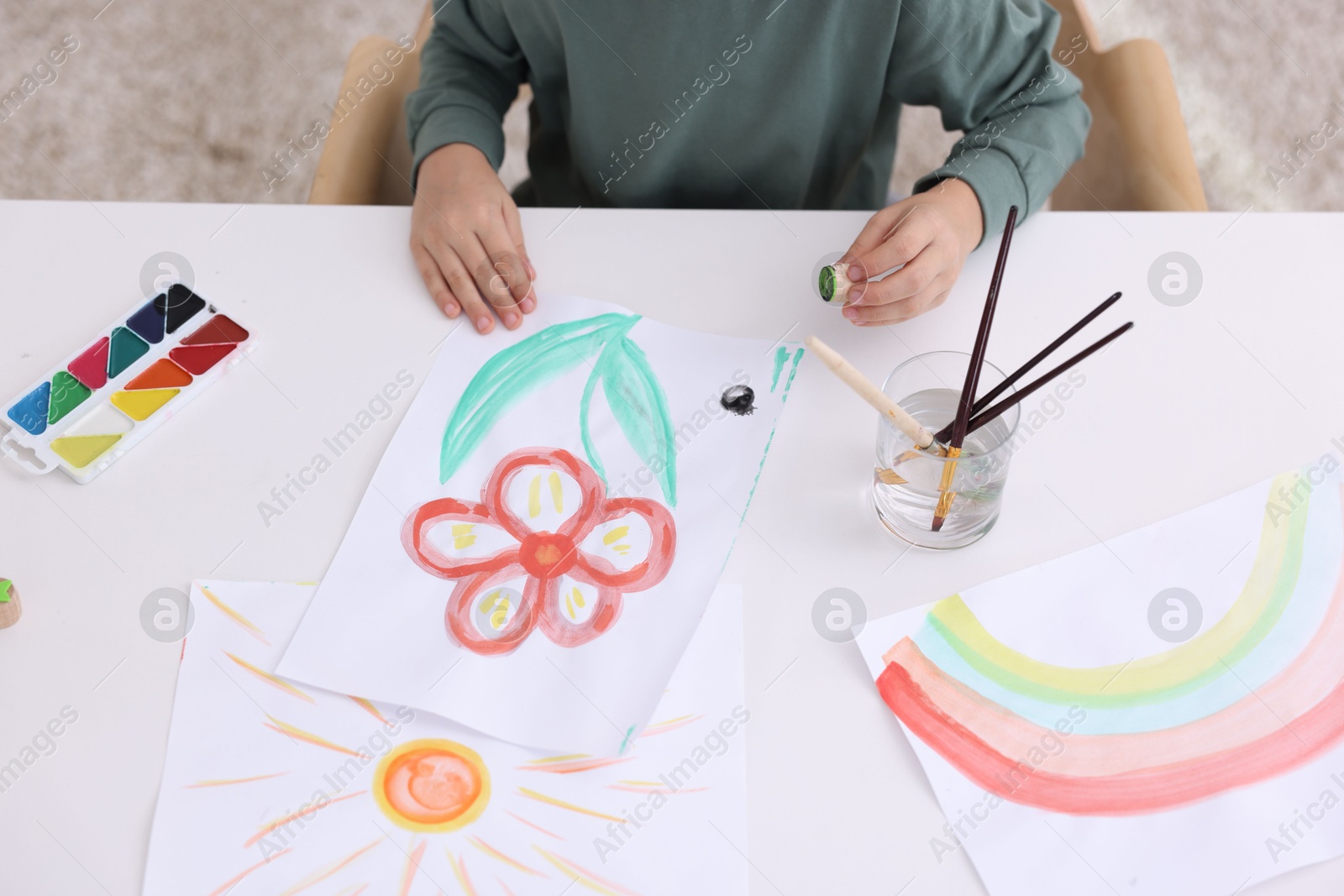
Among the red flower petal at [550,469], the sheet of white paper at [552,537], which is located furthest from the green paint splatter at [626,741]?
the red flower petal at [550,469]

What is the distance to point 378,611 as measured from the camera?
0.61m

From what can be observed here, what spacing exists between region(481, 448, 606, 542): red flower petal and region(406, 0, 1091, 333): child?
4.5 inches

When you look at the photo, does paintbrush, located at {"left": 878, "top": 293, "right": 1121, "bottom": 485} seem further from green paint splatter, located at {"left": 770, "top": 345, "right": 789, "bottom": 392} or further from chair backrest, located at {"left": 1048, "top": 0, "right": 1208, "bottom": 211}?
chair backrest, located at {"left": 1048, "top": 0, "right": 1208, "bottom": 211}

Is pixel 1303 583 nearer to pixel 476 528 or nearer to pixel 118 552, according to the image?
pixel 476 528

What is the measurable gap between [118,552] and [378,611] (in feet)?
0.58

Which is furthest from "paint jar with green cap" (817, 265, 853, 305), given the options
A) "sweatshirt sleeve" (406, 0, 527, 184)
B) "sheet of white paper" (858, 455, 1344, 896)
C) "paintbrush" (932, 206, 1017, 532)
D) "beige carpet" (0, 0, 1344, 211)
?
"beige carpet" (0, 0, 1344, 211)

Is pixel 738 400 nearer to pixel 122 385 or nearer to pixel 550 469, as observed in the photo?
pixel 550 469

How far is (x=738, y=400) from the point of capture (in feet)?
2.25

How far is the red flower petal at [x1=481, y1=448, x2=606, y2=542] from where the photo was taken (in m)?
0.64

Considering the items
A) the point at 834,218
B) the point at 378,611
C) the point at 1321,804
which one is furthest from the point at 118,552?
the point at 1321,804

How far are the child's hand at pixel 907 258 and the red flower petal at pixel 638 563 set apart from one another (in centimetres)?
20

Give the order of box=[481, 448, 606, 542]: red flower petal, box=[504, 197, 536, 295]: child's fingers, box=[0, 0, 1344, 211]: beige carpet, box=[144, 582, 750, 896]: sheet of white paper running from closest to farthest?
1. box=[144, 582, 750, 896]: sheet of white paper
2. box=[481, 448, 606, 542]: red flower petal
3. box=[504, 197, 536, 295]: child's fingers
4. box=[0, 0, 1344, 211]: beige carpet

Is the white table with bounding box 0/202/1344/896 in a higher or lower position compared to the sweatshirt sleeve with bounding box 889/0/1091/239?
lower

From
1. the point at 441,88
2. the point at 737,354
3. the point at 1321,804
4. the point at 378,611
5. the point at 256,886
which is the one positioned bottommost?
the point at 256,886
